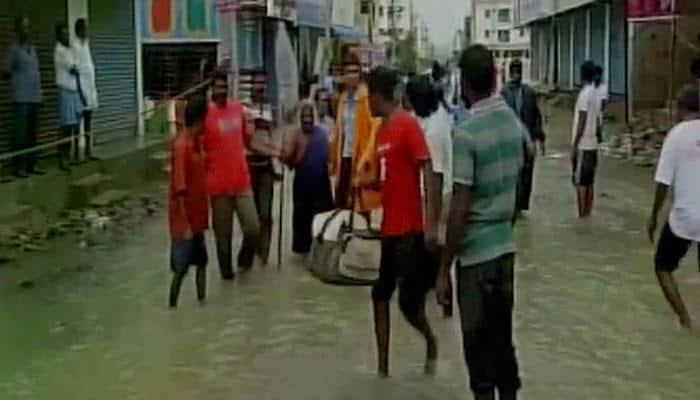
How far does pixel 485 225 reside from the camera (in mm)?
6785

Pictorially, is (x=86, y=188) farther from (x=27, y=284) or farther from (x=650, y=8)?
(x=650, y=8)

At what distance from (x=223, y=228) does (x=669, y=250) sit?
163 inches

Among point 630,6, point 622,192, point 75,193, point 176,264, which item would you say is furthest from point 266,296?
point 630,6

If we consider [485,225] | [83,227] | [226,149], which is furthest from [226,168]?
[485,225]

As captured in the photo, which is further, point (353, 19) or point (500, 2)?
point (500, 2)

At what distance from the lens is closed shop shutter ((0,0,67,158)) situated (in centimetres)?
2061

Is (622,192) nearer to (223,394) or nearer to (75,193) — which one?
(75,193)

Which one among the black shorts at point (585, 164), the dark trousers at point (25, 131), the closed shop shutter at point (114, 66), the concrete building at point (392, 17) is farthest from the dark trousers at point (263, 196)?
the concrete building at point (392, 17)

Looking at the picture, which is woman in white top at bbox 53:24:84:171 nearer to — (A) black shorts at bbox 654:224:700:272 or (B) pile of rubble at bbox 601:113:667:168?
(B) pile of rubble at bbox 601:113:667:168

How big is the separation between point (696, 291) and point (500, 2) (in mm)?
128263

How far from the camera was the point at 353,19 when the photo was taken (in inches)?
2665

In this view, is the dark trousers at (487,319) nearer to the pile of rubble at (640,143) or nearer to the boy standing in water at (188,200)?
the boy standing in water at (188,200)

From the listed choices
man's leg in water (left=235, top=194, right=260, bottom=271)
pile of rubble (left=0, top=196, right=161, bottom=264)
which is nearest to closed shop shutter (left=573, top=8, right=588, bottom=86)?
pile of rubble (left=0, top=196, right=161, bottom=264)

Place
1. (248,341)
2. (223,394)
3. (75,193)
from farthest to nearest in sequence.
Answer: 1. (75,193)
2. (248,341)
3. (223,394)
